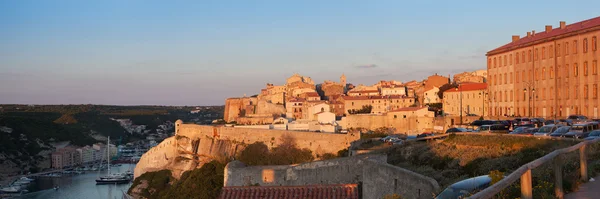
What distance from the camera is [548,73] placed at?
38406mm

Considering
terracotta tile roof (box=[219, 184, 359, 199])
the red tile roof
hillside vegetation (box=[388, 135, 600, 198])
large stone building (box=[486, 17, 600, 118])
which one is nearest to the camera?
terracotta tile roof (box=[219, 184, 359, 199])

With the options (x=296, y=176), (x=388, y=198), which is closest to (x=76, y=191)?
(x=296, y=176)

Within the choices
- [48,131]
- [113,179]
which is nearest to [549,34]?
[113,179]

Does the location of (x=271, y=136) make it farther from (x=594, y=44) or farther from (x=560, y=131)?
(x=560, y=131)

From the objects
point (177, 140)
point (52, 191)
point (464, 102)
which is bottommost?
point (52, 191)

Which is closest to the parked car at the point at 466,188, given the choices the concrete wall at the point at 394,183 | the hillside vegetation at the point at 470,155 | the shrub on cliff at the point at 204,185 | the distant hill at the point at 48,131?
the concrete wall at the point at 394,183

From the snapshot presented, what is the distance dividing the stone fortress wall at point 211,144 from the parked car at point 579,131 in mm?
13938

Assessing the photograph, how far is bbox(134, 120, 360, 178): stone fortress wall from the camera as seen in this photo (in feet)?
120

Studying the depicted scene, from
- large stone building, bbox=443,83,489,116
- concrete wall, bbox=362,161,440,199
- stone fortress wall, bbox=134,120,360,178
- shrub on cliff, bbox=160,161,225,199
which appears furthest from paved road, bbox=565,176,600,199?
large stone building, bbox=443,83,489,116

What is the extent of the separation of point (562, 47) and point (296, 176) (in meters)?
22.5

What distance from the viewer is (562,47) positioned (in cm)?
3684

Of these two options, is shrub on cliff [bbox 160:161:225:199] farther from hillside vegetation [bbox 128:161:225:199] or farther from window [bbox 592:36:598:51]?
window [bbox 592:36:598:51]

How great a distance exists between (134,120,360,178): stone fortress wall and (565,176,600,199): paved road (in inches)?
1040

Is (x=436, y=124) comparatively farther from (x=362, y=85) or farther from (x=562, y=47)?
(x=362, y=85)
